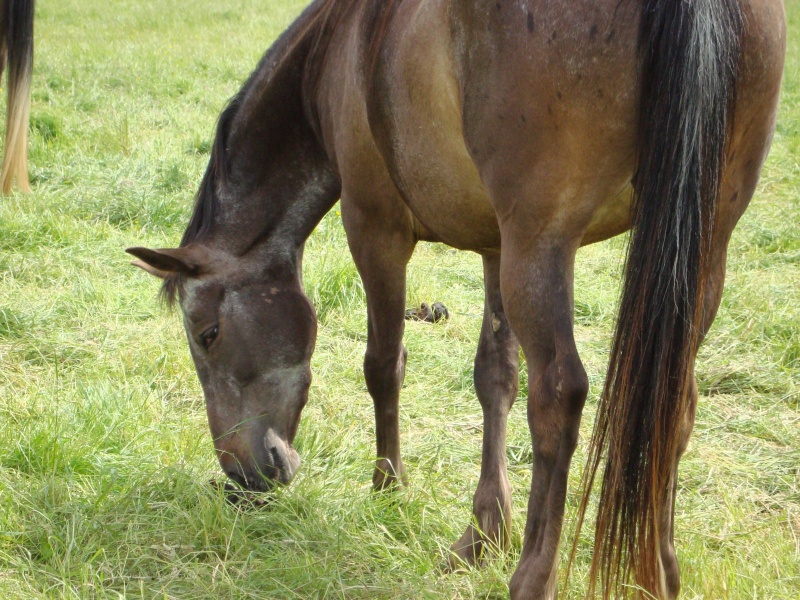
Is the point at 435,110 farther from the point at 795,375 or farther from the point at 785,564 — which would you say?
the point at 795,375

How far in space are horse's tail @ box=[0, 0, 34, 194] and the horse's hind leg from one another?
4.15m

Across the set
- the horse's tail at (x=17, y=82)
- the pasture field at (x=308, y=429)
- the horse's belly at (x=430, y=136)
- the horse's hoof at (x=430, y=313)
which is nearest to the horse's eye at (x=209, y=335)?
the pasture field at (x=308, y=429)

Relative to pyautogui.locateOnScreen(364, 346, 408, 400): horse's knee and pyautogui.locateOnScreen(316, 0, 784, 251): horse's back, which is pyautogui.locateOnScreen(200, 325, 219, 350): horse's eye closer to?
pyautogui.locateOnScreen(364, 346, 408, 400): horse's knee

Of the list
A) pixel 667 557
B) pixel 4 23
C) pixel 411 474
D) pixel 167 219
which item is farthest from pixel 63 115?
pixel 667 557

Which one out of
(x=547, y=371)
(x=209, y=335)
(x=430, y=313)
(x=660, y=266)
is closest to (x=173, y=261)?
(x=209, y=335)

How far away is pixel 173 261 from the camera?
265 cm

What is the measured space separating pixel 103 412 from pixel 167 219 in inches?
97.2

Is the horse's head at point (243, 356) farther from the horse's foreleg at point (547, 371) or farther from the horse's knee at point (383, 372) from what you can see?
the horse's foreleg at point (547, 371)

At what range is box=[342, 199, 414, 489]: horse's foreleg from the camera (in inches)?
103

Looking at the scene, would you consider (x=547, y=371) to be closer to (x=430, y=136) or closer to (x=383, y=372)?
(x=430, y=136)

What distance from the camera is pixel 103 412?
3.16 metres

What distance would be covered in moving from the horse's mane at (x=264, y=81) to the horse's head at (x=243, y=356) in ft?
0.33

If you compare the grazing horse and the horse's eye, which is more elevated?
the grazing horse

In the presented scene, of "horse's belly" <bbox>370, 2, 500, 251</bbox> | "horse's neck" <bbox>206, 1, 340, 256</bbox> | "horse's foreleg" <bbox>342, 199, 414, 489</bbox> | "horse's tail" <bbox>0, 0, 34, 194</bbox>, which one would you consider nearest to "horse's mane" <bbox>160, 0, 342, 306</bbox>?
"horse's neck" <bbox>206, 1, 340, 256</bbox>
